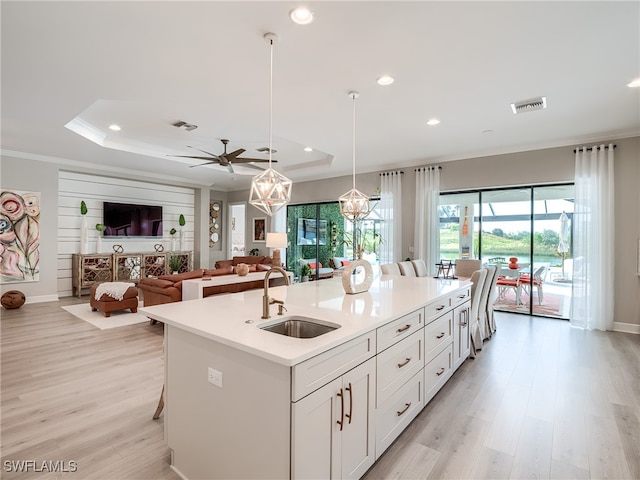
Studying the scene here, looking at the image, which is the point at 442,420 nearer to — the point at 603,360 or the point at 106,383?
the point at 603,360

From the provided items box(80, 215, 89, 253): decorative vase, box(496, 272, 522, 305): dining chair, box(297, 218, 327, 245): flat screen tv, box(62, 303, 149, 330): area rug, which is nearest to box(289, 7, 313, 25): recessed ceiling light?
box(62, 303, 149, 330): area rug

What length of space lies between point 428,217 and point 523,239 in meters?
1.62

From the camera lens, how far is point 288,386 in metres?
1.34

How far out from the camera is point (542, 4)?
206 cm

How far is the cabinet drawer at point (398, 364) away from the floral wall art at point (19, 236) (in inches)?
282

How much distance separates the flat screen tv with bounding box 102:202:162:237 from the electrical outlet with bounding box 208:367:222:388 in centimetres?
735

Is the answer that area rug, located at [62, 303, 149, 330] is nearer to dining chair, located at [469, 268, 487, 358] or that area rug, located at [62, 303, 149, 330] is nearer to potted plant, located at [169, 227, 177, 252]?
potted plant, located at [169, 227, 177, 252]

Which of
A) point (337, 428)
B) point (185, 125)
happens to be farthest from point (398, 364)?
point (185, 125)

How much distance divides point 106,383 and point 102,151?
15.2 feet

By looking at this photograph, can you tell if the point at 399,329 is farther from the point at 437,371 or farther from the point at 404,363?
the point at 437,371

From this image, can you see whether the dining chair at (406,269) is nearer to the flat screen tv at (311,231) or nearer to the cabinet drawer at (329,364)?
the cabinet drawer at (329,364)

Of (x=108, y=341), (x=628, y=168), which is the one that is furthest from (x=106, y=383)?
(x=628, y=168)

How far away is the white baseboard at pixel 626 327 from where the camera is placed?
4.56 m
